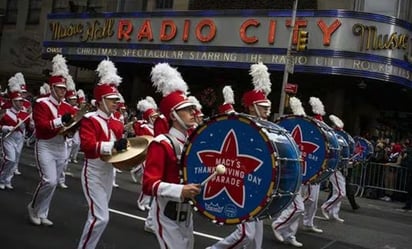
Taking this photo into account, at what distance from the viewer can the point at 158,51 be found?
24594 mm

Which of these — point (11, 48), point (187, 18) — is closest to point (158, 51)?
point (187, 18)

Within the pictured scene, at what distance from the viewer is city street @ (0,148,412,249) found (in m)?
7.49

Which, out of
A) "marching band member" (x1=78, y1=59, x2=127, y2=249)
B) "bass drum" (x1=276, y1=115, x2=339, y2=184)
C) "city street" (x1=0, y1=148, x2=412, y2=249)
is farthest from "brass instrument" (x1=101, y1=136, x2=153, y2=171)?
"bass drum" (x1=276, y1=115, x2=339, y2=184)

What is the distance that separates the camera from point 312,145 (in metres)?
7.91

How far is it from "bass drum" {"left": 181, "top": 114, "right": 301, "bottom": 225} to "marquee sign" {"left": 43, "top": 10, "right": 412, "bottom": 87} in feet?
53.6

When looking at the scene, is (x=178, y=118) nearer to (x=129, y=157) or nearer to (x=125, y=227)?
(x=129, y=157)

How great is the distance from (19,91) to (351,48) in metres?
12.4

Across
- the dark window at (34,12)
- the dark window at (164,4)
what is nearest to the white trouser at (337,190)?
the dark window at (164,4)

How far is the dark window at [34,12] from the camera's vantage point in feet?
117

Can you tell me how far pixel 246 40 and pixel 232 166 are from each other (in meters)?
18.3

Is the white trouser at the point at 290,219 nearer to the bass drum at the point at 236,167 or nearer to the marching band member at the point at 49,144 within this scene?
the marching band member at the point at 49,144

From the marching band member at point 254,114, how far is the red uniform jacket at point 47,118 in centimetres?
273

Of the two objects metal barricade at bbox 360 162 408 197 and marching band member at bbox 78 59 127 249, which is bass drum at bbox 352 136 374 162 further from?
marching band member at bbox 78 59 127 249

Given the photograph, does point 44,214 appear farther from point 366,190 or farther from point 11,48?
point 11,48
